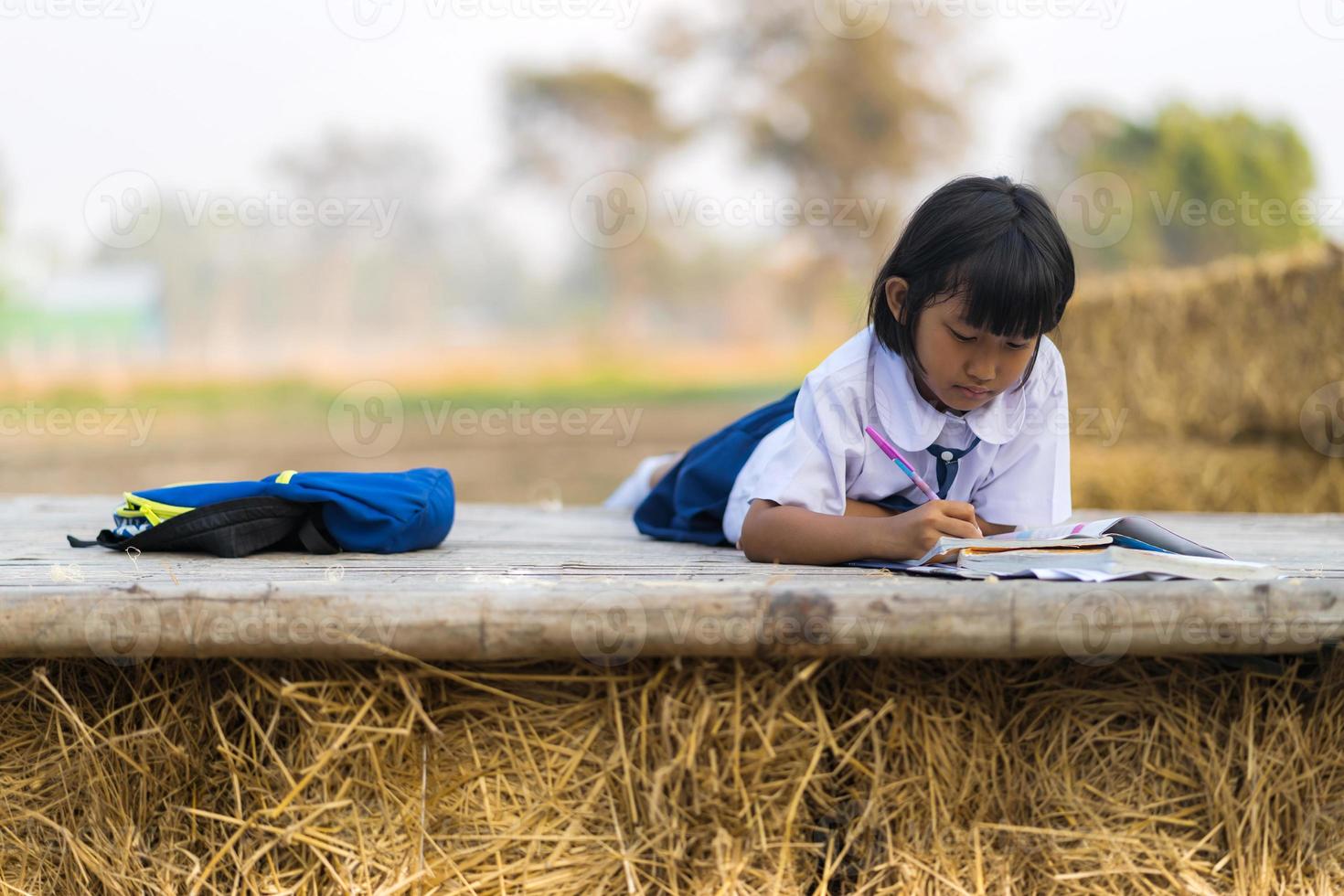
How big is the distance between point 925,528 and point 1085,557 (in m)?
0.25

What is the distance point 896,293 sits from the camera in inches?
80.7

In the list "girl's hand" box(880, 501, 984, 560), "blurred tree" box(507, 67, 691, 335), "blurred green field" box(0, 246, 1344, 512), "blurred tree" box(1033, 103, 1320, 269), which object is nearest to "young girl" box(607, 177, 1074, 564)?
"girl's hand" box(880, 501, 984, 560)

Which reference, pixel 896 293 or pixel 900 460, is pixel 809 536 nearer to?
pixel 900 460

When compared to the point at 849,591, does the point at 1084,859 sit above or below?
below

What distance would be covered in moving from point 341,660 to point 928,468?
3.81ft

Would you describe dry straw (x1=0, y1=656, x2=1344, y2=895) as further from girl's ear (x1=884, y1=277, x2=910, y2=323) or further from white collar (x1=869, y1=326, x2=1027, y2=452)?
girl's ear (x1=884, y1=277, x2=910, y2=323)

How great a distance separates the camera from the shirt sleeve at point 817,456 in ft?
6.49

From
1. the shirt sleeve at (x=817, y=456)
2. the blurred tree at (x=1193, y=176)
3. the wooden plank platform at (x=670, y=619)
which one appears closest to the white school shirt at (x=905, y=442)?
the shirt sleeve at (x=817, y=456)

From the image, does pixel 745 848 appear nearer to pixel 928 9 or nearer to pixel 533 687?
pixel 533 687

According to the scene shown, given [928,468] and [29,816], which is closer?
[29,816]

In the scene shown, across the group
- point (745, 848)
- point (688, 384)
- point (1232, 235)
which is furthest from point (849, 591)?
point (1232, 235)

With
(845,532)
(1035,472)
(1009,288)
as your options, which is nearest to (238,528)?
(845,532)

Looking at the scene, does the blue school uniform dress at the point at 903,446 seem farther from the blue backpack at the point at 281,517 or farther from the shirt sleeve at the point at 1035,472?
the blue backpack at the point at 281,517

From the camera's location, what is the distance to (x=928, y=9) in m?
20.3
